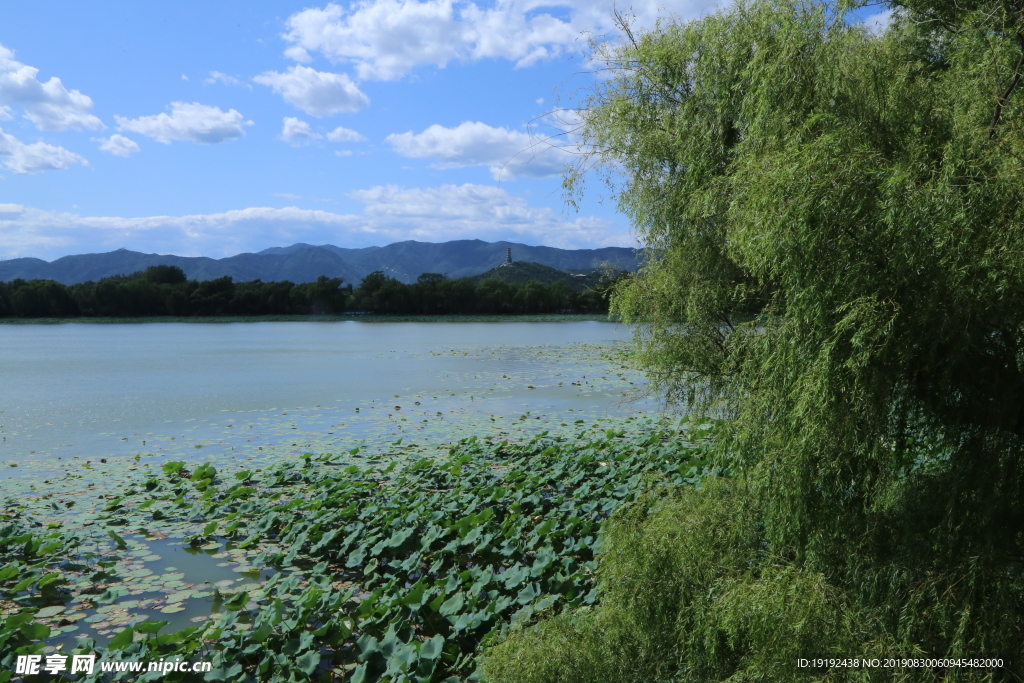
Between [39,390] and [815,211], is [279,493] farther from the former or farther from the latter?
[39,390]

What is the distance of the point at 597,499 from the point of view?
690 cm

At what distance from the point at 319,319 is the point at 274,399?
177ft

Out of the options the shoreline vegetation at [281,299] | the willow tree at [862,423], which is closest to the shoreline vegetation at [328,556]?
the willow tree at [862,423]

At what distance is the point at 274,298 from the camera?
7125cm

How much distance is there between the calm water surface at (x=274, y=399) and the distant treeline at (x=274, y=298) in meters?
38.9

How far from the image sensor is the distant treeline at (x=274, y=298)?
215 ft

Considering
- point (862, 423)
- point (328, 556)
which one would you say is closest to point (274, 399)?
point (328, 556)

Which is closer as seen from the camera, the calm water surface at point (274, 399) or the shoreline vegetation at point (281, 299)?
the calm water surface at point (274, 399)

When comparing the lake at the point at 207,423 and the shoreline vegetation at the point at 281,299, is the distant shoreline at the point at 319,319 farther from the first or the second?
the lake at the point at 207,423

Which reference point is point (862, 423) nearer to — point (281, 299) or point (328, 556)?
point (328, 556)

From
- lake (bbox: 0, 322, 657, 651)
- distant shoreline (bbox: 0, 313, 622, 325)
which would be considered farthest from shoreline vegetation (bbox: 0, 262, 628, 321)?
lake (bbox: 0, 322, 657, 651)

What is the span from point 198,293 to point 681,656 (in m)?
73.2

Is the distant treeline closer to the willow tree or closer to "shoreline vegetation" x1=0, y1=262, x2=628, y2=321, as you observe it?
"shoreline vegetation" x1=0, y1=262, x2=628, y2=321

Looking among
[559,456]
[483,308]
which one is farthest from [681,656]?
[483,308]
